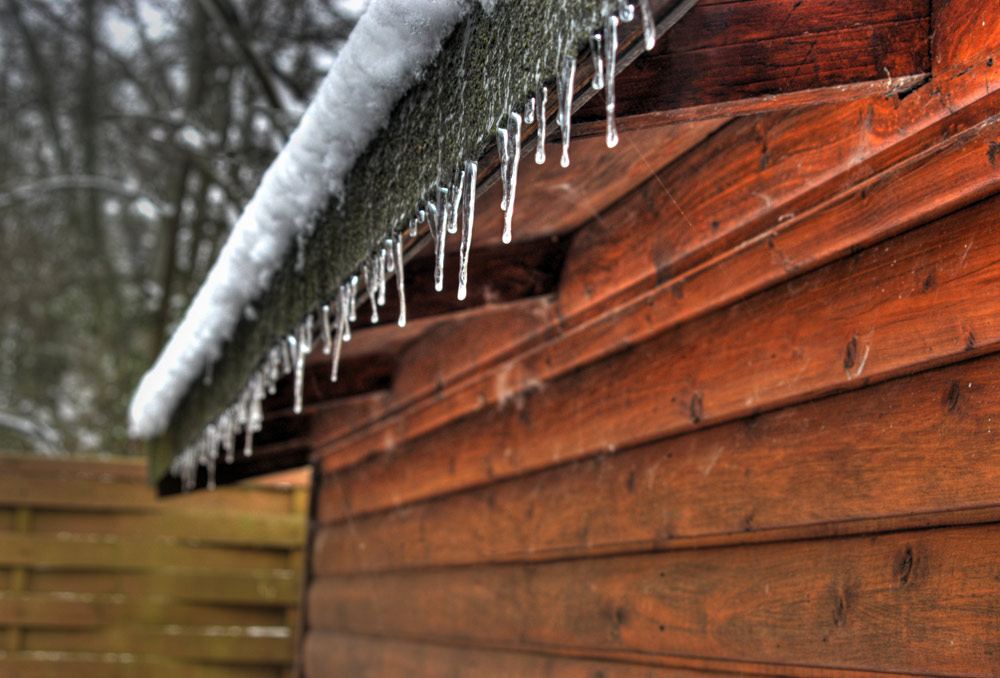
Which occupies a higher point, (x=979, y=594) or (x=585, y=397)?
(x=585, y=397)

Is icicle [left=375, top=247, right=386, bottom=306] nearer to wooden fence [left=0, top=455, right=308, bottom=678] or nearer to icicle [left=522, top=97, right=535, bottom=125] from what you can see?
icicle [left=522, top=97, right=535, bottom=125]

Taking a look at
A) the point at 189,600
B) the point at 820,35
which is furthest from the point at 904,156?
the point at 189,600

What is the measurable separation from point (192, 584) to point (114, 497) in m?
0.66

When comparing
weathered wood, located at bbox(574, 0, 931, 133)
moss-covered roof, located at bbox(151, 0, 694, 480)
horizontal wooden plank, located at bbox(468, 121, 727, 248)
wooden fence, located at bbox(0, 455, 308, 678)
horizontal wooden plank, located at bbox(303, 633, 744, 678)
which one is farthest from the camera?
wooden fence, located at bbox(0, 455, 308, 678)

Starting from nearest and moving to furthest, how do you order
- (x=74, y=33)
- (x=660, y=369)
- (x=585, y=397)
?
(x=660, y=369) → (x=585, y=397) → (x=74, y=33)

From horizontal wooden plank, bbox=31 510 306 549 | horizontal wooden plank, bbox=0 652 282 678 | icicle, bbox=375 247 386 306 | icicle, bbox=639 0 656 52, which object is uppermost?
icicle, bbox=639 0 656 52

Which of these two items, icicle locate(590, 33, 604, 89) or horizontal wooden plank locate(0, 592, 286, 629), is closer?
icicle locate(590, 33, 604, 89)

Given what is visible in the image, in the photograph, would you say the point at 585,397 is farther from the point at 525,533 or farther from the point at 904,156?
the point at 904,156

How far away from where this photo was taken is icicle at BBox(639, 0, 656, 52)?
76 cm

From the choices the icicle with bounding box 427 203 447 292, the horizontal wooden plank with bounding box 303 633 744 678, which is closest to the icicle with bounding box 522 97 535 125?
the icicle with bounding box 427 203 447 292

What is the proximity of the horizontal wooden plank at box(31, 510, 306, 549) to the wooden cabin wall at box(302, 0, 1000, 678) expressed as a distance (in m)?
3.16

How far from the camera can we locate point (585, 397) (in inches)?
85.3

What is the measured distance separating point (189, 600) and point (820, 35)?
5197 mm

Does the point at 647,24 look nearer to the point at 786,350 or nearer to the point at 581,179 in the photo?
the point at 786,350
